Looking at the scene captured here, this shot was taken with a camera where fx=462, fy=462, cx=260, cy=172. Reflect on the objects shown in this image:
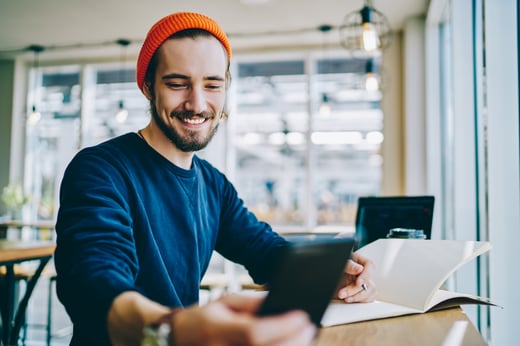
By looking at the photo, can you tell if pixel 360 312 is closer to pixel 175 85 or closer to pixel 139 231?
pixel 139 231

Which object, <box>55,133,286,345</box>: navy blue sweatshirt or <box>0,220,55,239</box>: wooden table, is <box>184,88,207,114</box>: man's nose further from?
<box>0,220,55,239</box>: wooden table

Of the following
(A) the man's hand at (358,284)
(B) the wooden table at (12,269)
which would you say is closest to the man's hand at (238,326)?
(A) the man's hand at (358,284)

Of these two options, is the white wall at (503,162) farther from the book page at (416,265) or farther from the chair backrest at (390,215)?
the book page at (416,265)

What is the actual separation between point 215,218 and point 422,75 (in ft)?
13.4

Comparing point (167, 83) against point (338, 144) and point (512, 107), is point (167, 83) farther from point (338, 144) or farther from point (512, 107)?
point (338, 144)

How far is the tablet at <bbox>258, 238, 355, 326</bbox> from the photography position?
41 cm

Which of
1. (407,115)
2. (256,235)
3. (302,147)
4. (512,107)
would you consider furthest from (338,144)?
(256,235)

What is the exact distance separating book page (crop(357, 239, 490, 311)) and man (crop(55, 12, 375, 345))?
0.07 m

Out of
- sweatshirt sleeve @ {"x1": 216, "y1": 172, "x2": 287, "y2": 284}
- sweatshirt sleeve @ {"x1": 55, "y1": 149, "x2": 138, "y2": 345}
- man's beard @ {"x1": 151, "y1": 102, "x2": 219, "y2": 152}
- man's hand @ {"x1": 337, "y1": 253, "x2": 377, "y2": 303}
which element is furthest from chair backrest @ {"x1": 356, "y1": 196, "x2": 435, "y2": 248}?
sweatshirt sleeve @ {"x1": 55, "y1": 149, "x2": 138, "y2": 345}

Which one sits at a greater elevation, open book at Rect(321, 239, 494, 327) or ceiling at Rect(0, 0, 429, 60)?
ceiling at Rect(0, 0, 429, 60)

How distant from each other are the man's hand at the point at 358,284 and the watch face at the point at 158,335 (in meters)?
0.59

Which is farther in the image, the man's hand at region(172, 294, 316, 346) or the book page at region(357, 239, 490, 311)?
the book page at region(357, 239, 490, 311)

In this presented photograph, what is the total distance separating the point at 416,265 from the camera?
1002 millimetres

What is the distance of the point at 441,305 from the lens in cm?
95
